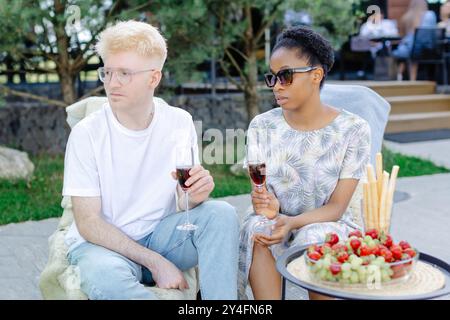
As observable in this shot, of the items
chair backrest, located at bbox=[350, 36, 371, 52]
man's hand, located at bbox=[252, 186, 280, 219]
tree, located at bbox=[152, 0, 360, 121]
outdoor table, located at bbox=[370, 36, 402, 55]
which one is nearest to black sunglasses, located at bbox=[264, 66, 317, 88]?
man's hand, located at bbox=[252, 186, 280, 219]

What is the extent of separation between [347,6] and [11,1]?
3332 millimetres

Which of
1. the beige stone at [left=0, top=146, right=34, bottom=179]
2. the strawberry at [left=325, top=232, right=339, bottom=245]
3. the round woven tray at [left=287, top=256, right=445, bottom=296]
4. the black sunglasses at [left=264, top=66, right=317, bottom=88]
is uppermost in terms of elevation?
the black sunglasses at [left=264, top=66, right=317, bottom=88]

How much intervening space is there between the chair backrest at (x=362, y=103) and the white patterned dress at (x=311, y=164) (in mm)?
798

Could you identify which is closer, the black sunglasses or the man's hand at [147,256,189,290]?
the man's hand at [147,256,189,290]

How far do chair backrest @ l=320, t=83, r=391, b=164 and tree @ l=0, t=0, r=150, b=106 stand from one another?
2892mm

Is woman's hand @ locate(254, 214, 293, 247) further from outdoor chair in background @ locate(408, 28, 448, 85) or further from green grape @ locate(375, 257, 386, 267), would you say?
outdoor chair in background @ locate(408, 28, 448, 85)

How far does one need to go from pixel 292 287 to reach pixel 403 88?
25.3 feet

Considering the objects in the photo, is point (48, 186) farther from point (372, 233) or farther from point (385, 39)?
point (385, 39)

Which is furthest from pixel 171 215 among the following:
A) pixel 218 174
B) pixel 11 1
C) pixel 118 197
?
pixel 218 174

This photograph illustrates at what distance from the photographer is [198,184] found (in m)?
2.95

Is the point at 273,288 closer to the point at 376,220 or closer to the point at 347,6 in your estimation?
the point at 376,220

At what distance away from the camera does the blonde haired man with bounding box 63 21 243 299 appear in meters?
2.89

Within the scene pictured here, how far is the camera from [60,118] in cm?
873

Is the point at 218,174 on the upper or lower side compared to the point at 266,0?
lower
